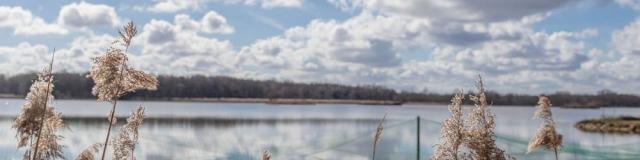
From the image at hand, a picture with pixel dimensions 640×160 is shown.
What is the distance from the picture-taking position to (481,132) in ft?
10.3

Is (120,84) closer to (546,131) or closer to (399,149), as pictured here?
(546,131)

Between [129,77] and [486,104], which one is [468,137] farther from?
[129,77]

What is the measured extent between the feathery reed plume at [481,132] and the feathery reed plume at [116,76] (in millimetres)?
1366

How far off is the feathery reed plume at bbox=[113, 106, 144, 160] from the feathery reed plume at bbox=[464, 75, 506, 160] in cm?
142

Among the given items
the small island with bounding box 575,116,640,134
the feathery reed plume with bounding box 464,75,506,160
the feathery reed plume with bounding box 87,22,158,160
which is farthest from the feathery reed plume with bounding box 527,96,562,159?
the small island with bounding box 575,116,640,134

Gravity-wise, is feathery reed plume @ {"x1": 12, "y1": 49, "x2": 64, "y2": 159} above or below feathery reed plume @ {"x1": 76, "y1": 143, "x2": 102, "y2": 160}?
above

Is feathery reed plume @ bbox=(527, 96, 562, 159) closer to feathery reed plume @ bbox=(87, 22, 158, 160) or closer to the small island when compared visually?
feathery reed plume @ bbox=(87, 22, 158, 160)

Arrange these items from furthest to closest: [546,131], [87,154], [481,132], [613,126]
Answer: [613,126] < [546,131] < [87,154] < [481,132]

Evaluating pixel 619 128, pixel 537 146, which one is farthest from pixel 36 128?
pixel 619 128

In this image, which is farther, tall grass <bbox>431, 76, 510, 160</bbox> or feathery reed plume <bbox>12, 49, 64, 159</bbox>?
feathery reed plume <bbox>12, 49, 64, 159</bbox>

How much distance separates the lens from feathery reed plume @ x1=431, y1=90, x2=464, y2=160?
310 centimetres

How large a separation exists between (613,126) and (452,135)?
64.4 meters

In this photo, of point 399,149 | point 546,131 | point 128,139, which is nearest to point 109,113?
point 128,139

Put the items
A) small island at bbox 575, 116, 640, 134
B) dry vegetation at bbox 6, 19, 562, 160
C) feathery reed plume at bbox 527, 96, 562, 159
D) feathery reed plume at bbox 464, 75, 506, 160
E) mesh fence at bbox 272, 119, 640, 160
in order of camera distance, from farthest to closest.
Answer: small island at bbox 575, 116, 640, 134, mesh fence at bbox 272, 119, 640, 160, feathery reed plume at bbox 527, 96, 562, 159, dry vegetation at bbox 6, 19, 562, 160, feathery reed plume at bbox 464, 75, 506, 160
